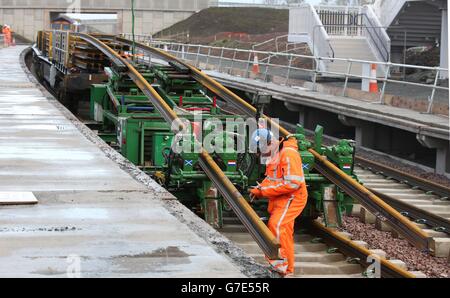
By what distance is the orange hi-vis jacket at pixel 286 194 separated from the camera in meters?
9.64

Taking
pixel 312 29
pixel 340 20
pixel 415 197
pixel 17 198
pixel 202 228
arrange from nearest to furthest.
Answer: pixel 202 228 < pixel 17 198 < pixel 415 197 < pixel 312 29 < pixel 340 20

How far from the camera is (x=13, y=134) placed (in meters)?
14.9

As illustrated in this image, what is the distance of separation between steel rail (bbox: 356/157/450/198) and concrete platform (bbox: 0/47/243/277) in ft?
19.2

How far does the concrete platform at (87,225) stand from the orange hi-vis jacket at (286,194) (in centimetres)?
122

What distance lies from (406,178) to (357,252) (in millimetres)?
5668

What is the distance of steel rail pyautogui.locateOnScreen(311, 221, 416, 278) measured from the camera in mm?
9672

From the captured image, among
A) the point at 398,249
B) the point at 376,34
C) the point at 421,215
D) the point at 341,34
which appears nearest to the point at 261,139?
the point at 398,249

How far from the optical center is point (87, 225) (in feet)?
26.7

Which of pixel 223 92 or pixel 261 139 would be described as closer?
pixel 261 139

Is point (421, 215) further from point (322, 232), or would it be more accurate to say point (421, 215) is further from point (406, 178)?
point (406, 178)

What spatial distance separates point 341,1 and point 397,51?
97.6 m

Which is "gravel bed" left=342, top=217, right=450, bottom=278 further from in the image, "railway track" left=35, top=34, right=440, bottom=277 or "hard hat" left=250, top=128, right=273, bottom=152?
"hard hat" left=250, top=128, right=273, bottom=152

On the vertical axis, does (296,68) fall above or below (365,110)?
above
